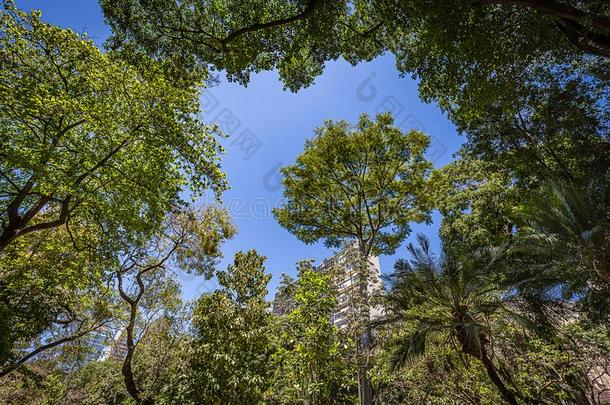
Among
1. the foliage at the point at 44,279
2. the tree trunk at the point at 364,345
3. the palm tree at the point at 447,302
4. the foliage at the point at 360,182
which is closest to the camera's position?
the palm tree at the point at 447,302

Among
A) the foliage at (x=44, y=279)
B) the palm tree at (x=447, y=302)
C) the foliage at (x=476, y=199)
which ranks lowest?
the palm tree at (x=447, y=302)

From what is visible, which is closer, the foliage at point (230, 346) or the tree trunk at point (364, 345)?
the foliage at point (230, 346)

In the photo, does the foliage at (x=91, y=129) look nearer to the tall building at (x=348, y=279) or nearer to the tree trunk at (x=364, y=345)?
the tall building at (x=348, y=279)

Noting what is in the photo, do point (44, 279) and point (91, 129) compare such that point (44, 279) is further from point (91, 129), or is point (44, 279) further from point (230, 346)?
point (230, 346)

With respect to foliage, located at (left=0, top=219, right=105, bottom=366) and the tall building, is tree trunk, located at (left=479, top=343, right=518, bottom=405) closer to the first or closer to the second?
the tall building

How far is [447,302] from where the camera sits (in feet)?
26.1

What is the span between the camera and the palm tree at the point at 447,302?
7301mm

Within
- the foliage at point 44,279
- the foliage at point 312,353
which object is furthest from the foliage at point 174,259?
the foliage at point 312,353

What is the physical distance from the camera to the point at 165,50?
7.59 meters

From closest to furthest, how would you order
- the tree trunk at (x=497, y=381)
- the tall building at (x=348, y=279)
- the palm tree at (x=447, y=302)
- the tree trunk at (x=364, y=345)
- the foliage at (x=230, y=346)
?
the tree trunk at (x=497, y=381)
the palm tree at (x=447, y=302)
the foliage at (x=230, y=346)
the tree trunk at (x=364, y=345)
the tall building at (x=348, y=279)

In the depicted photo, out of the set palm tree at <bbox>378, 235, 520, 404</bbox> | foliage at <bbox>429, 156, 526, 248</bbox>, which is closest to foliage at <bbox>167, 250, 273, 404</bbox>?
palm tree at <bbox>378, 235, 520, 404</bbox>

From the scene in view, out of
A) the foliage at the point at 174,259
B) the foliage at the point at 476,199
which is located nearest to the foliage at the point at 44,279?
A: the foliage at the point at 174,259

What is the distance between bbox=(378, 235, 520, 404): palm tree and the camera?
7.30 m

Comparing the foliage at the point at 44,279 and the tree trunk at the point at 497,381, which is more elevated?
the foliage at the point at 44,279
